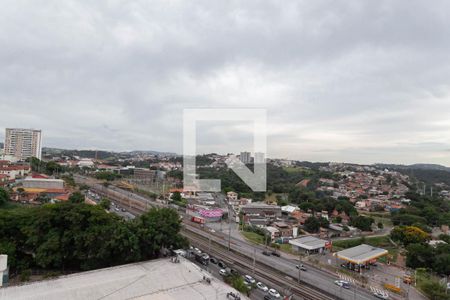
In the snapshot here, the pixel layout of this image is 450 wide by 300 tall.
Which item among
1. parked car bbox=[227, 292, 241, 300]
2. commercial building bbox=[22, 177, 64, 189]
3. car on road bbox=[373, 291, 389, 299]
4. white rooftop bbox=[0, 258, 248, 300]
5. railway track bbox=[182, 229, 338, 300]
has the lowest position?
car on road bbox=[373, 291, 389, 299]

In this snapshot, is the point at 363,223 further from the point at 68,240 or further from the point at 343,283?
the point at 68,240

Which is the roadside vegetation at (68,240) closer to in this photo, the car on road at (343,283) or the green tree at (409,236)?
the car on road at (343,283)

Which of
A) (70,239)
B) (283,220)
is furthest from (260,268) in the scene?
(283,220)

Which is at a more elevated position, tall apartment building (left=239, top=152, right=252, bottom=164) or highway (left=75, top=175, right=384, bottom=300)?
tall apartment building (left=239, top=152, right=252, bottom=164)

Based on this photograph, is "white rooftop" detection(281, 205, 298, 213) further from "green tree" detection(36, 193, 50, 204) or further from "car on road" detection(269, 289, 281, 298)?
"green tree" detection(36, 193, 50, 204)

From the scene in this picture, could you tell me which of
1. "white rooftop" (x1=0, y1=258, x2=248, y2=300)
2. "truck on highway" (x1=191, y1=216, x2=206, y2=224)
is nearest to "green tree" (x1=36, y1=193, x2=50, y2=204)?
"truck on highway" (x1=191, y1=216, x2=206, y2=224)
